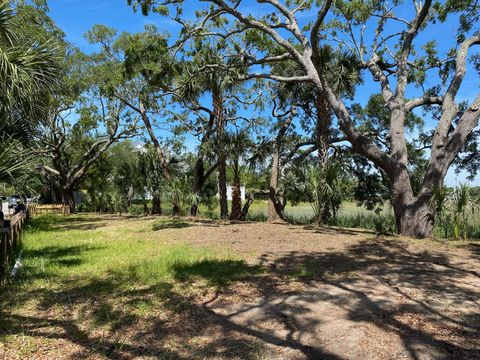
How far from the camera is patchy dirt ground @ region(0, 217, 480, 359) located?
3.54m

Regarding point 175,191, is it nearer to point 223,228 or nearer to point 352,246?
point 223,228

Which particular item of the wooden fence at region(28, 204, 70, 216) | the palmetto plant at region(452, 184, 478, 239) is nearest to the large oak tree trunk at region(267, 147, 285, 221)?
the palmetto plant at region(452, 184, 478, 239)

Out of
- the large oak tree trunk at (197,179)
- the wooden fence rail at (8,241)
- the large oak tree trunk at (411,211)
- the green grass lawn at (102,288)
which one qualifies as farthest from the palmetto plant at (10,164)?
the large oak tree trunk at (197,179)

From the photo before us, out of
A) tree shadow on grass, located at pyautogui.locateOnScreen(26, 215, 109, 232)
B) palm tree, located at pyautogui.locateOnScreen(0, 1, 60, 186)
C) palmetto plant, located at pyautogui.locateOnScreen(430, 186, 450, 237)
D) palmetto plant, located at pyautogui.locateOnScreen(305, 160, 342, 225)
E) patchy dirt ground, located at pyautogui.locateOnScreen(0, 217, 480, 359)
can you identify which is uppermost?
palm tree, located at pyautogui.locateOnScreen(0, 1, 60, 186)

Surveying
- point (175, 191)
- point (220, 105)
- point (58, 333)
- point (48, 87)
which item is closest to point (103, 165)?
point (175, 191)

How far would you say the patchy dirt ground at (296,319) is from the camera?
3.54 metres

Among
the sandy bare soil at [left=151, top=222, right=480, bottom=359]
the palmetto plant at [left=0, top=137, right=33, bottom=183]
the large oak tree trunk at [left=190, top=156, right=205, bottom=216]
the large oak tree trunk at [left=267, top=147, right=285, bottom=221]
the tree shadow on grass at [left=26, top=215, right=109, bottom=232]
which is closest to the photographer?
the sandy bare soil at [left=151, top=222, right=480, bottom=359]

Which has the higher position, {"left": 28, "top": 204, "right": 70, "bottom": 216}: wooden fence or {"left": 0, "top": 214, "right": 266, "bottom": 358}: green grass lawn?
{"left": 28, "top": 204, "right": 70, "bottom": 216}: wooden fence

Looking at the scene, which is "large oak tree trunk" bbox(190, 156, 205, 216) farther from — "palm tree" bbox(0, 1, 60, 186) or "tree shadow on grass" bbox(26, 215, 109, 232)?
"palm tree" bbox(0, 1, 60, 186)

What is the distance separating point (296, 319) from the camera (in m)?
4.24

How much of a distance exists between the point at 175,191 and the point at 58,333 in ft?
44.1

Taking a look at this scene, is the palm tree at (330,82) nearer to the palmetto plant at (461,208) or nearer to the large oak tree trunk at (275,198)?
the large oak tree trunk at (275,198)

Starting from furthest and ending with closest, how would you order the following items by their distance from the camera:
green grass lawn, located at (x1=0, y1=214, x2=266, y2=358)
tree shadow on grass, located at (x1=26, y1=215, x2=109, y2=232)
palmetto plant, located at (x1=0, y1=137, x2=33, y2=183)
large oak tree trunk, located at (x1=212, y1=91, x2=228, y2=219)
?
large oak tree trunk, located at (x1=212, y1=91, x2=228, y2=219) < tree shadow on grass, located at (x1=26, y1=215, x2=109, y2=232) < palmetto plant, located at (x1=0, y1=137, x2=33, y2=183) < green grass lawn, located at (x1=0, y1=214, x2=266, y2=358)

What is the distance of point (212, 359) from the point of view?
3426 mm
